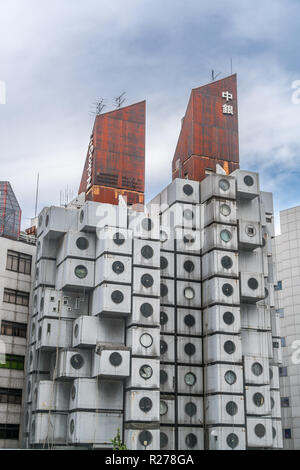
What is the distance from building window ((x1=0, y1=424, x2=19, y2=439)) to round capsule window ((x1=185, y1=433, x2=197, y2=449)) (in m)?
18.9

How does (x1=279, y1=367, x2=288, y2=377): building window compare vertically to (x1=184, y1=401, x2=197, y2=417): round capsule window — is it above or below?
above

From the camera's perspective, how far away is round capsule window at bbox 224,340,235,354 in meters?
59.7

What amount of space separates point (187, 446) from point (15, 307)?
24.6 metres

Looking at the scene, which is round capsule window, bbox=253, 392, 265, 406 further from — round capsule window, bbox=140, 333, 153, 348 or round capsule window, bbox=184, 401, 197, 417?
round capsule window, bbox=140, 333, 153, 348

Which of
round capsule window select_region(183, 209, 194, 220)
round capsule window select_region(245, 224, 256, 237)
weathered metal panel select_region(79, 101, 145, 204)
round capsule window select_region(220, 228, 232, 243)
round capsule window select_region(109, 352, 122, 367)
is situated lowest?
round capsule window select_region(109, 352, 122, 367)

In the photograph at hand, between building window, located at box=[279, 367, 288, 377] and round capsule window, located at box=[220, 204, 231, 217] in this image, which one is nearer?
round capsule window, located at box=[220, 204, 231, 217]

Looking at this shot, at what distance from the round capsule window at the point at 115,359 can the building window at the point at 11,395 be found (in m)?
16.2

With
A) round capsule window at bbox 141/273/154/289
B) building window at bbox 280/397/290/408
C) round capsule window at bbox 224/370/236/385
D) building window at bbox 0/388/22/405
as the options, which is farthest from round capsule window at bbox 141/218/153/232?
building window at bbox 280/397/290/408

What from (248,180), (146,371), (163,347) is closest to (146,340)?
(146,371)

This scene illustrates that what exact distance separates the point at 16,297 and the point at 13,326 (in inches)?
131

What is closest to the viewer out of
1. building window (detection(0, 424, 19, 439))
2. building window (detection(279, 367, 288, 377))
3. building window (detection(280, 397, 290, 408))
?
building window (detection(0, 424, 19, 439))

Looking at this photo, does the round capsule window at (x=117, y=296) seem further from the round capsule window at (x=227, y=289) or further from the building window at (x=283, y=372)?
the building window at (x=283, y=372)

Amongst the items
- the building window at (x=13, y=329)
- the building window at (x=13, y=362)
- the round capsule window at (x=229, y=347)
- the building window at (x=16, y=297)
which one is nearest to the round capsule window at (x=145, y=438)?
the round capsule window at (x=229, y=347)
